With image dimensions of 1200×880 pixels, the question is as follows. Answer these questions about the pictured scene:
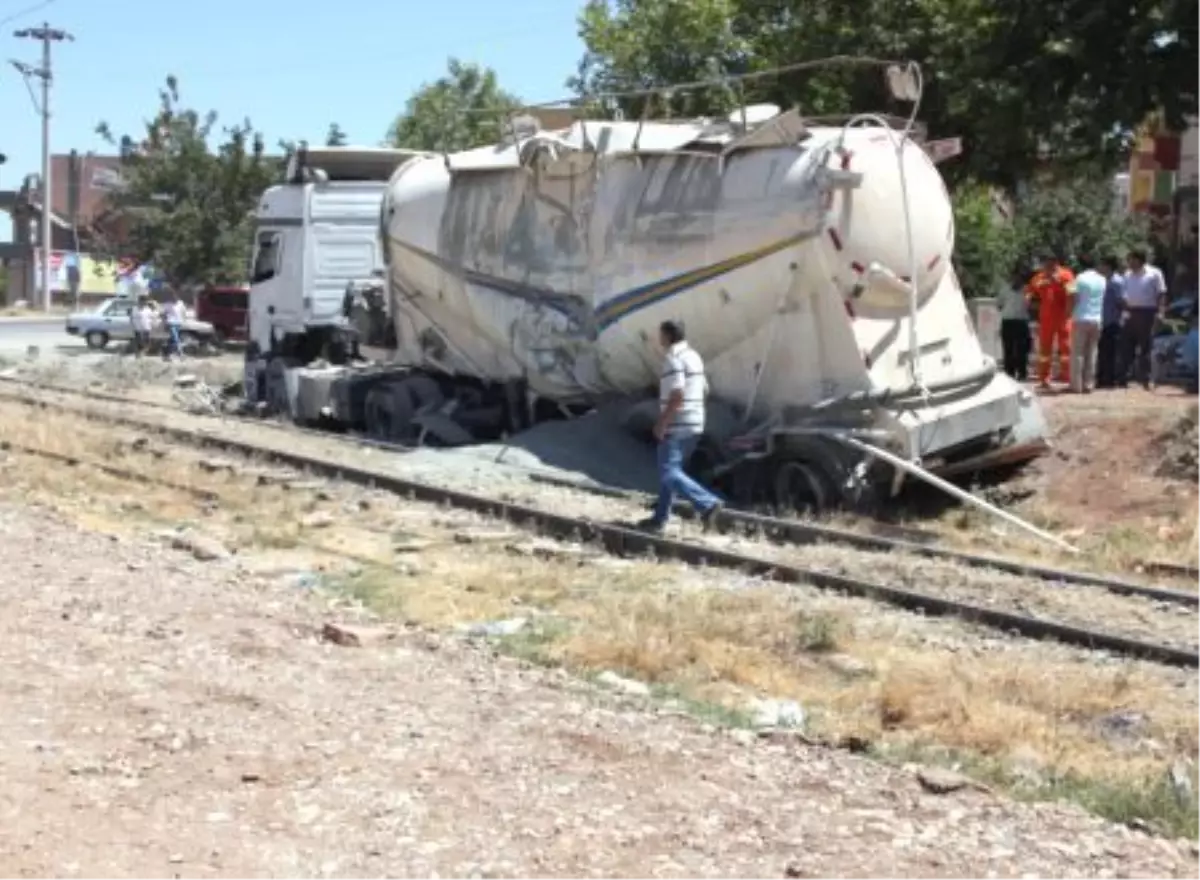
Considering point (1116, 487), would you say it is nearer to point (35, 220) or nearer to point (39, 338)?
point (39, 338)

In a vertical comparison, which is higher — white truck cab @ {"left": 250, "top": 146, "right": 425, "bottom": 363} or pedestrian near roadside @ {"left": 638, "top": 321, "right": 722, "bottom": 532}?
white truck cab @ {"left": 250, "top": 146, "right": 425, "bottom": 363}

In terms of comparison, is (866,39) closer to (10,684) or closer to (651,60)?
(651,60)

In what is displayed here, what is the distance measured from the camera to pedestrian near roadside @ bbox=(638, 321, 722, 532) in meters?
12.8

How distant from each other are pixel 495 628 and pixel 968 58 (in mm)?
17436

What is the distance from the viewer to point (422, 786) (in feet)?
19.4

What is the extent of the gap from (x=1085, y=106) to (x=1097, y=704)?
1563cm

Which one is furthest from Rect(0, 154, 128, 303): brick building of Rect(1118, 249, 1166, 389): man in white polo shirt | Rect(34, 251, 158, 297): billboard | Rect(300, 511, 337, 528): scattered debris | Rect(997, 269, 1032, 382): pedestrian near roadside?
Rect(300, 511, 337, 528): scattered debris

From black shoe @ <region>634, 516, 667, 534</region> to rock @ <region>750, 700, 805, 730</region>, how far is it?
5.14m

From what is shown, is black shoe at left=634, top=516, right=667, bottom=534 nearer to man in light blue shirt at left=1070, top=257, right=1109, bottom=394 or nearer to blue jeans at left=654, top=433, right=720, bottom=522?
blue jeans at left=654, top=433, right=720, bottom=522

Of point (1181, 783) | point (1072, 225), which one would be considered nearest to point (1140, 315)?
point (1181, 783)

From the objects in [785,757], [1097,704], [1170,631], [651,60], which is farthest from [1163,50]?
[651,60]

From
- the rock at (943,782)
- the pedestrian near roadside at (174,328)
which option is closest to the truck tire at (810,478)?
the rock at (943,782)

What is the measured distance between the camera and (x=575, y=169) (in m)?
A: 16.5

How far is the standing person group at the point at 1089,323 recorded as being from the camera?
19.6m
